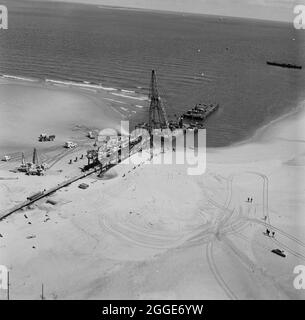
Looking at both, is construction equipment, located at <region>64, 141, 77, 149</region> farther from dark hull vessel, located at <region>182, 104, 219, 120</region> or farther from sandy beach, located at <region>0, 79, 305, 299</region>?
dark hull vessel, located at <region>182, 104, 219, 120</region>

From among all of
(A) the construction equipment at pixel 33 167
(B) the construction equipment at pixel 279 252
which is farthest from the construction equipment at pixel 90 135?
(B) the construction equipment at pixel 279 252

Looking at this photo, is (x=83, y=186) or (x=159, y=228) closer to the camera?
(x=159, y=228)

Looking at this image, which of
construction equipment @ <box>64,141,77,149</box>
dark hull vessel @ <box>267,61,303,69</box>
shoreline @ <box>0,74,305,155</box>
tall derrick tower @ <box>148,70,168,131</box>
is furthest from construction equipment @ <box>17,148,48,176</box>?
dark hull vessel @ <box>267,61,303,69</box>

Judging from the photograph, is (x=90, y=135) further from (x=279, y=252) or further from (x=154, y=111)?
(x=279, y=252)

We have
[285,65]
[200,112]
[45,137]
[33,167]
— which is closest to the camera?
[33,167]

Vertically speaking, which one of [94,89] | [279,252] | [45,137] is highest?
[94,89]

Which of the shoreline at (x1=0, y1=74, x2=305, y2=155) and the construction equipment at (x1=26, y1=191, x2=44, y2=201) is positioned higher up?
the shoreline at (x1=0, y1=74, x2=305, y2=155)

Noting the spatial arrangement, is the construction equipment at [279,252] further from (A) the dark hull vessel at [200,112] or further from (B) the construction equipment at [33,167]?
(A) the dark hull vessel at [200,112]

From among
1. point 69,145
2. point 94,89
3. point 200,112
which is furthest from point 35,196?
point 94,89
